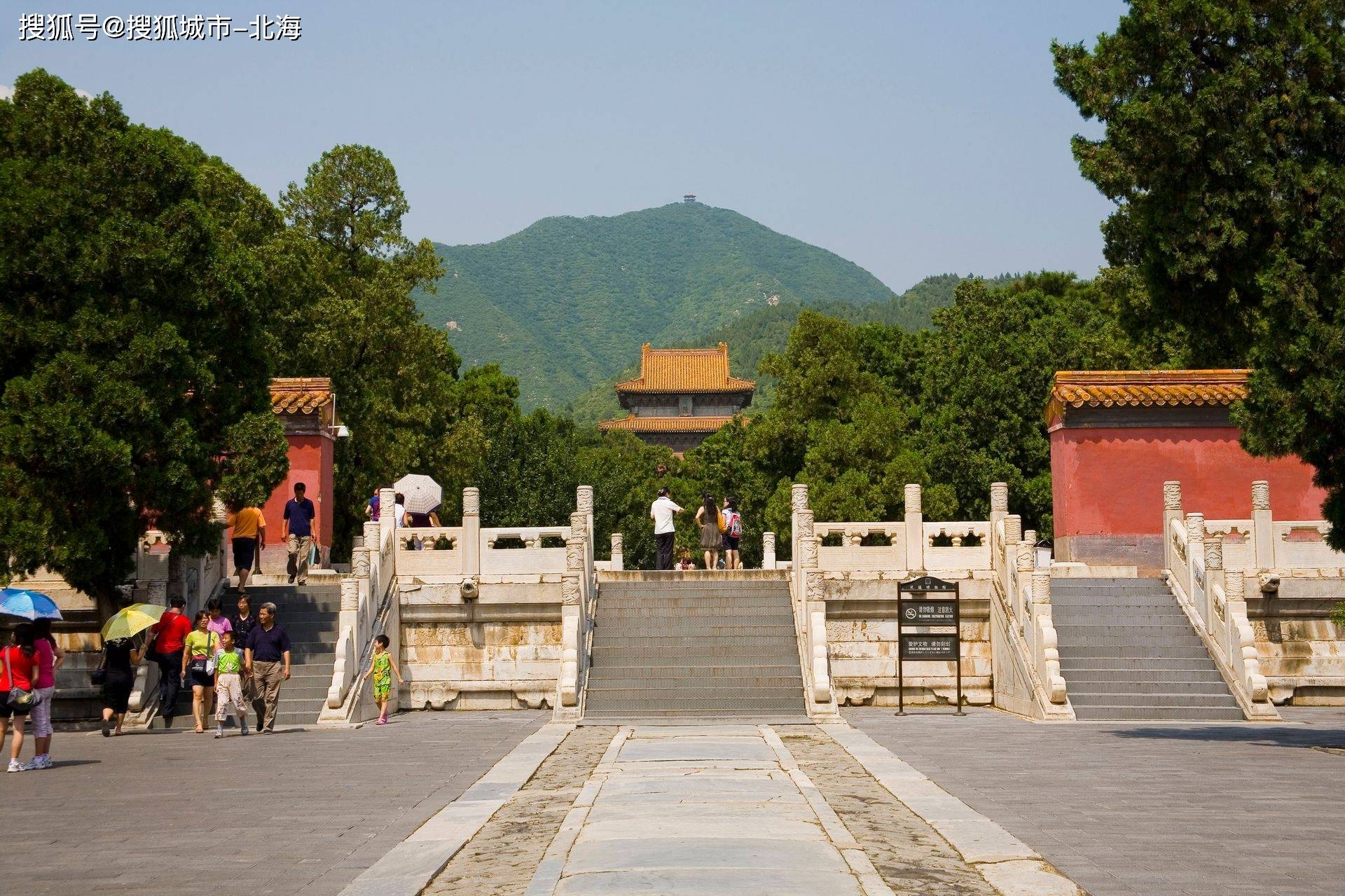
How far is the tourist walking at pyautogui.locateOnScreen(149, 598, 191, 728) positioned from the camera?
58.0 feet

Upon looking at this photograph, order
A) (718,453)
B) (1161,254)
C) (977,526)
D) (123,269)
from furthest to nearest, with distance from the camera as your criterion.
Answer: (718,453), (977,526), (123,269), (1161,254)

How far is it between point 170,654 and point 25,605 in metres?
3.46

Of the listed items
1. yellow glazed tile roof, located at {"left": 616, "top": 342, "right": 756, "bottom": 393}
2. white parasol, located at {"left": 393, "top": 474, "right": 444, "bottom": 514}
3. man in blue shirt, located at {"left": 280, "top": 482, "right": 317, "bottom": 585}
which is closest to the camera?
man in blue shirt, located at {"left": 280, "top": 482, "right": 317, "bottom": 585}

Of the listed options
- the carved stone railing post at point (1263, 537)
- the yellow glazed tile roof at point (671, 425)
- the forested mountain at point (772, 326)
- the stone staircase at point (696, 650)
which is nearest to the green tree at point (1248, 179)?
the carved stone railing post at point (1263, 537)

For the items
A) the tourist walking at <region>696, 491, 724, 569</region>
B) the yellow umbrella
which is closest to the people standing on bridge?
the yellow umbrella

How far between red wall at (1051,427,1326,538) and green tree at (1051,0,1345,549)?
9144 mm

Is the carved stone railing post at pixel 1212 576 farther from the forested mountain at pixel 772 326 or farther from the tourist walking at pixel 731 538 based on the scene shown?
the forested mountain at pixel 772 326

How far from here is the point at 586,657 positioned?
19.6 meters

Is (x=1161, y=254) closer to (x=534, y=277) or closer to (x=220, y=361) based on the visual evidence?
(x=220, y=361)

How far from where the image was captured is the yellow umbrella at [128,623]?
55.3ft

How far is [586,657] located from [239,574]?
5772 mm

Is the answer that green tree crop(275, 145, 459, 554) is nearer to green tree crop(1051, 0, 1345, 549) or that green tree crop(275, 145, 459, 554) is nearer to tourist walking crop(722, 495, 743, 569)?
tourist walking crop(722, 495, 743, 569)

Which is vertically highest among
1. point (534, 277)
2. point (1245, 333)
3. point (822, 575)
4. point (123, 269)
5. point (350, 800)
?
point (534, 277)

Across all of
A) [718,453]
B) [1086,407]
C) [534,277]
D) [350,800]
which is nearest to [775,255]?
[534,277]
